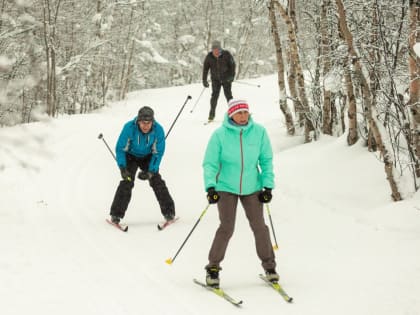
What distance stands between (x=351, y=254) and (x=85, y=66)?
588 inches

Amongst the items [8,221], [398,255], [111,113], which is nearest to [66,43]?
[111,113]

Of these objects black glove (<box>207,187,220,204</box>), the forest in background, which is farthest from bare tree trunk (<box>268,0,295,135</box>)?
black glove (<box>207,187,220,204</box>)

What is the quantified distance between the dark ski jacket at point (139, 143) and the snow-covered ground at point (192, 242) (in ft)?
3.16

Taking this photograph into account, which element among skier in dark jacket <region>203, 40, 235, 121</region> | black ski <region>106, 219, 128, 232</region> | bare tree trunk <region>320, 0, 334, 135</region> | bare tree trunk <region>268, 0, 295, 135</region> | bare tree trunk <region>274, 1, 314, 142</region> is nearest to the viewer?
black ski <region>106, 219, 128, 232</region>

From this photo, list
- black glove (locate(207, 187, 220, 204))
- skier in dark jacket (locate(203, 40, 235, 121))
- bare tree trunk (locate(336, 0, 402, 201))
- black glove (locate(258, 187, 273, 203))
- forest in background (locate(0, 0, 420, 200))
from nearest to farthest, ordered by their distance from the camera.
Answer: black glove (locate(207, 187, 220, 204)) → black glove (locate(258, 187, 273, 203)) → bare tree trunk (locate(336, 0, 402, 201)) → forest in background (locate(0, 0, 420, 200)) → skier in dark jacket (locate(203, 40, 235, 121))

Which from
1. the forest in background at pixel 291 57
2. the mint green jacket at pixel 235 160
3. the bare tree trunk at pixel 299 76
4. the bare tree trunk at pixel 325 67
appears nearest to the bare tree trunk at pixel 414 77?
the forest in background at pixel 291 57

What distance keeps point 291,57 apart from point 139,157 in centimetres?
421

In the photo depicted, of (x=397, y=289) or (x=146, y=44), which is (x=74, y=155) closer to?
(x=397, y=289)

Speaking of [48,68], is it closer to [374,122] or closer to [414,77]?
[374,122]

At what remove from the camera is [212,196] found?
4.64m

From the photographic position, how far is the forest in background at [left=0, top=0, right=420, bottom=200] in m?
6.42

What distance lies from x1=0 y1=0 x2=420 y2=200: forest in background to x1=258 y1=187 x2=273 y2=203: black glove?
228 centimetres

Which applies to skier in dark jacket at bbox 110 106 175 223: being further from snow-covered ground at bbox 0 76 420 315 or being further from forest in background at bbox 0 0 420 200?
forest in background at bbox 0 0 420 200

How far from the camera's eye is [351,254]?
562 centimetres
